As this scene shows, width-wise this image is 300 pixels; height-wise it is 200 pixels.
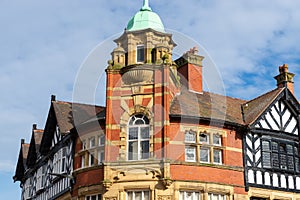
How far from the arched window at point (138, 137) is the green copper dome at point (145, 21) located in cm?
460

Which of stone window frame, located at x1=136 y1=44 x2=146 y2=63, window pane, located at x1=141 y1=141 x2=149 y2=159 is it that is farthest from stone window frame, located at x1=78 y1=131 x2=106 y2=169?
stone window frame, located at x1=136 y1=44 x2=146 y2=63

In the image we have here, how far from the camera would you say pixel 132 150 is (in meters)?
23.5

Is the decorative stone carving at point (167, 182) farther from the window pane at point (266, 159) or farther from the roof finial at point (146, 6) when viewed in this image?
the roof finial at point (146, 6)

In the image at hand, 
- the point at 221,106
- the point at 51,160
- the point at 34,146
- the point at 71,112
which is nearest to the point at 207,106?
the point at 221,106

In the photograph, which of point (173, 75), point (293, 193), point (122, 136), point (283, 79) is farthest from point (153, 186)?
point (283, 79)

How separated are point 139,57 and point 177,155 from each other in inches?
202

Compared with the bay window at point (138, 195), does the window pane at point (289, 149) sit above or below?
above

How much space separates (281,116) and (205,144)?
4.81 m

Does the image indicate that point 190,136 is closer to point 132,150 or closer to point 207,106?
point 207,106

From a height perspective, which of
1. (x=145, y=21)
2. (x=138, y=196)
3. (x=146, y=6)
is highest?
(x=146, y=6)

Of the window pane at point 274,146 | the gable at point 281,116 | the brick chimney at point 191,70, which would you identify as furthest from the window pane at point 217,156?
the brick chimney at point 191,70

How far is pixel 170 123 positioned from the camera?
23.7 metres

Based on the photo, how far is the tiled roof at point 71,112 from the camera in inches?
1109

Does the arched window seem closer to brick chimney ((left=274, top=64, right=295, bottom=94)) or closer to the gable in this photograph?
the gable
